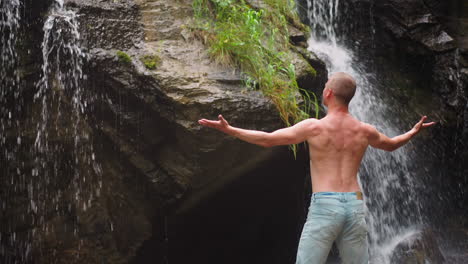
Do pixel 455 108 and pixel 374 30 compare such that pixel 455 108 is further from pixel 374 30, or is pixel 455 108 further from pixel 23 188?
pixel 23 188

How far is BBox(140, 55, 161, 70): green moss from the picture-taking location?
4418 millimetres

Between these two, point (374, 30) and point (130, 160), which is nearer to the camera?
point (130, 160)

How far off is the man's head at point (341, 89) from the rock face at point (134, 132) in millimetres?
1323

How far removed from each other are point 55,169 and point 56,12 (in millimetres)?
1730

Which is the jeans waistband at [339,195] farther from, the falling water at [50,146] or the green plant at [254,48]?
the falling water at [50,146]

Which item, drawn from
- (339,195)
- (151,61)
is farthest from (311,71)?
(339,195)

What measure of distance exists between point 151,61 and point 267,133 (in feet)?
6.43

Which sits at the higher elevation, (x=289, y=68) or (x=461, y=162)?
(x=289, y=68)

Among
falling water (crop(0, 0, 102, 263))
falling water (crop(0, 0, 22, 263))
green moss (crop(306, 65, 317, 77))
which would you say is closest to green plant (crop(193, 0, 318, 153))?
green moss (crop(306, 65, 317, 77))

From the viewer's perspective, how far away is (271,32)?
18.1 feet

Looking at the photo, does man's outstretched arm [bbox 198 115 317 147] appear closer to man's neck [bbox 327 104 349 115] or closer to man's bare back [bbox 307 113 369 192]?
man's bare back [bbox 307 113 369 192]

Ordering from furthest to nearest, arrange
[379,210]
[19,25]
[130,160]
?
[379,210]
[130,160]
[19,25]

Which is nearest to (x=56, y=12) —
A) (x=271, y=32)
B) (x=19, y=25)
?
(x=19, y=25)

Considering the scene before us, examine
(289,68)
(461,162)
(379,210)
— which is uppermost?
(289,68)
